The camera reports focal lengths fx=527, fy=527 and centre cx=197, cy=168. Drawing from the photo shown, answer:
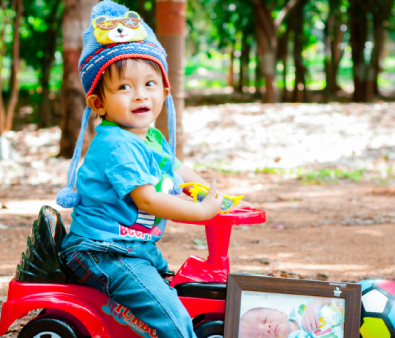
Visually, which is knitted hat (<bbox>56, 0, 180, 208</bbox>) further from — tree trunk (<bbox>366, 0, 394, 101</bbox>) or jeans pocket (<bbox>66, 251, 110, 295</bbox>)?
tree trunk (<bbox>366, 0, 394, 101</bbox>)

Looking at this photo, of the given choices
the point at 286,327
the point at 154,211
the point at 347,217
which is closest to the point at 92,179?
the point at 154,211

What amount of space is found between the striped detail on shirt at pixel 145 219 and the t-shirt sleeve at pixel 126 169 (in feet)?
0.47

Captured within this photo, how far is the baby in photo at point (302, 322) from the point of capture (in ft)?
6.83

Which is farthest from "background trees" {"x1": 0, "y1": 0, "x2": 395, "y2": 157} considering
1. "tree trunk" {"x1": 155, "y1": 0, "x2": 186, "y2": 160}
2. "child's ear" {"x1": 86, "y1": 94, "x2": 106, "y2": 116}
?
"child's ear" {"x1": 86, "y1": 94, "x2": 106, "y2": 116}

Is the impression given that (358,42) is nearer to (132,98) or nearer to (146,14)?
(146,14)

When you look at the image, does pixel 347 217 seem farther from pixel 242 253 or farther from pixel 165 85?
pixel 165 85

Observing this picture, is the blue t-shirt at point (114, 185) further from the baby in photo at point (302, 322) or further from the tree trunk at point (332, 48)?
the tree trunk at point (332, 48)

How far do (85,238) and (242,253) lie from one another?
206cm

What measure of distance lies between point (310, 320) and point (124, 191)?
90 cm

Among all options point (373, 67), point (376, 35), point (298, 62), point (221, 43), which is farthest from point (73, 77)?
point (221, 43)

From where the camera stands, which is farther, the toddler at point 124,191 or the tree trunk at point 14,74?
the tree trunk at point 14,74

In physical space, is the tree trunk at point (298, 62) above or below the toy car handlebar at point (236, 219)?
above

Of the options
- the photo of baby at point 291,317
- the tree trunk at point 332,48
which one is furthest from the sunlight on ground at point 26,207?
the tree trunk at point 332,48

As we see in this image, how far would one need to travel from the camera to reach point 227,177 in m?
7.07
